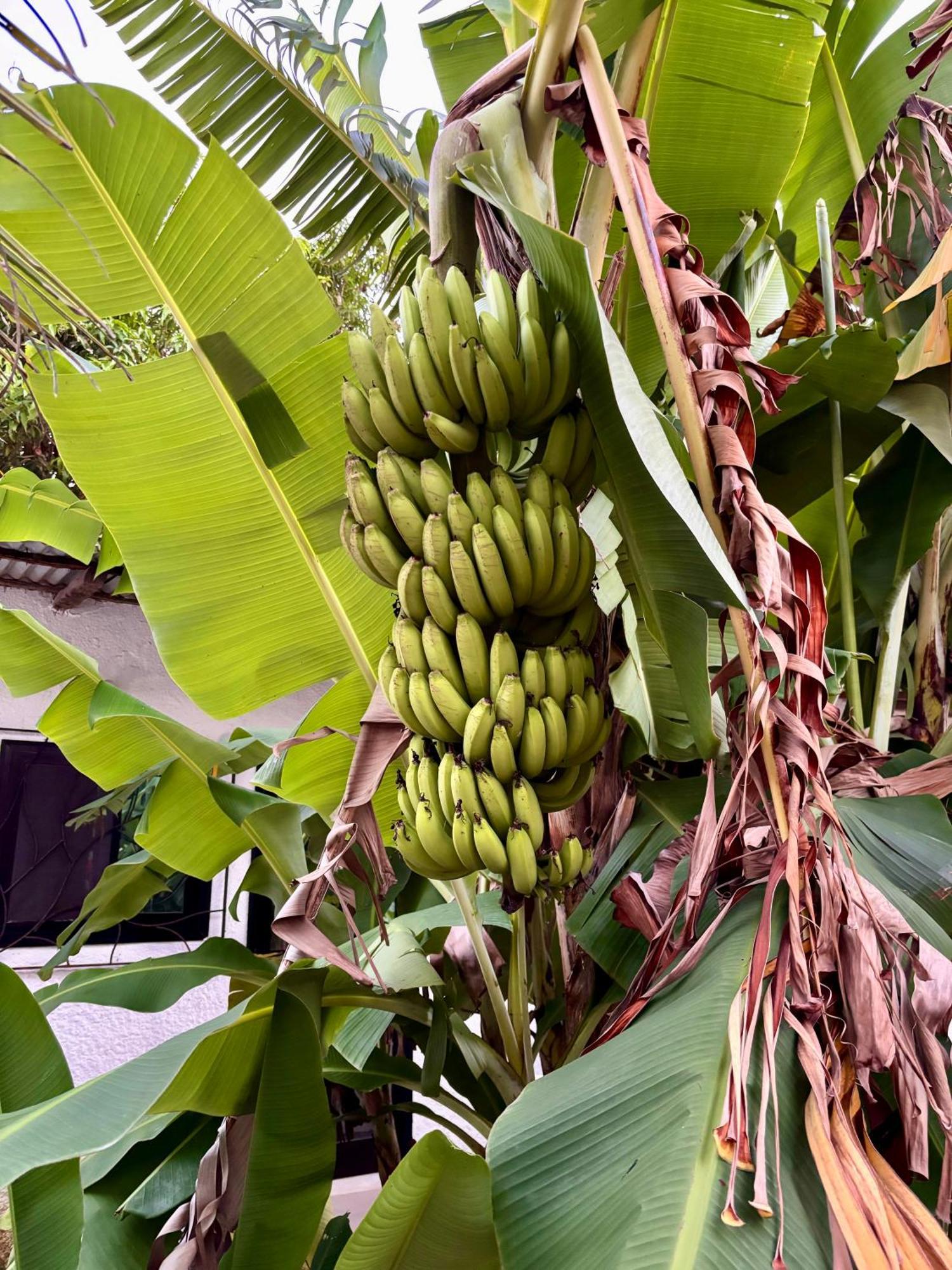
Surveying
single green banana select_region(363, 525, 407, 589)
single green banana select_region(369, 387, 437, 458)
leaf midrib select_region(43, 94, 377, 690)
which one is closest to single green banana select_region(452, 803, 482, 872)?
single green banana select_region(363, 525, 407, 589)

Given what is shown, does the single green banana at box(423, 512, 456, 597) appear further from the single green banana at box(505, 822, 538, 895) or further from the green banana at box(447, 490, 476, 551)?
the single green banana at box(505, 822, 538, 895)

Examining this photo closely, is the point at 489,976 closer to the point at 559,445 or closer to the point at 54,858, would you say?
the point at 559,445

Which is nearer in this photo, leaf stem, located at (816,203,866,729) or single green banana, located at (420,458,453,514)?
single green banana, located at (420,458,453,514)

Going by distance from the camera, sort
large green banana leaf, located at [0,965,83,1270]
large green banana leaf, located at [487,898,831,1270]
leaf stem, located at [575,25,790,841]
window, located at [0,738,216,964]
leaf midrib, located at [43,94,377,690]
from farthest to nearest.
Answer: window, located at [0,738,216,964] < leaf midrib, located at [43,94,377,690] < large green banana leaf, located at [0,965,83,1270] < leaf stem, located at [575,25,790,841] < large green banana leaf, located at [487,898,831,1270]

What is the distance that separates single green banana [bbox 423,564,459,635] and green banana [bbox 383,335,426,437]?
13 centimetres

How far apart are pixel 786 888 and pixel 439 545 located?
1.26ft

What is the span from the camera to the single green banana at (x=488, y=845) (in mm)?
644

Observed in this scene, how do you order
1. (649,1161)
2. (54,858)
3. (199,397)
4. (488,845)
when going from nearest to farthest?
(649,1161) → (488,845) → (199,397) → (54,858)

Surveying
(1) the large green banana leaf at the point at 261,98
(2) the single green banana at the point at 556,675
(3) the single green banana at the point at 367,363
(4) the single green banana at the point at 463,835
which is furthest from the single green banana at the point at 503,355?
(1) the large green banana leaf at the point at 261,98

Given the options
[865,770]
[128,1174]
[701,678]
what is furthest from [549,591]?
[128,1174]

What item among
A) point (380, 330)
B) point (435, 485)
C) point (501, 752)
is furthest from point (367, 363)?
point (501, 752)

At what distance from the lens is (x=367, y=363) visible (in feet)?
2.37

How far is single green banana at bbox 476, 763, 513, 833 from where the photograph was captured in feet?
2.14

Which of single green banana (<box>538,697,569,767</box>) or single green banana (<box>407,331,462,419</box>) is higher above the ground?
single green banana (<box>407,331,462,419</box>)
